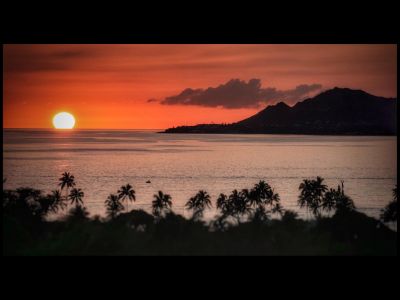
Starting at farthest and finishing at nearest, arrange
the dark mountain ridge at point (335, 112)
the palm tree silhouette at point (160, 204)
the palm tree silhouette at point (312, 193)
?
the dark mountain ridge at point (335, 112) → the palm tree silhouette at point (312, 193) → the palm tree silhouette at point (160, 204)

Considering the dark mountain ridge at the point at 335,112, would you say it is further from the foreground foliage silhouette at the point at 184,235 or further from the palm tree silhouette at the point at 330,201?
the foreground foliage silhouette at the point at 184,235

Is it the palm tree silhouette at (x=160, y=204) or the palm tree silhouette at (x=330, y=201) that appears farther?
the palm tree silhouette at (x=330, y=201)

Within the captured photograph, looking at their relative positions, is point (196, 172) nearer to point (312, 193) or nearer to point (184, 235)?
point (312, 193)

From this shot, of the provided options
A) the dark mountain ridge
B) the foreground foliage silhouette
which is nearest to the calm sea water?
the dark mountain ridge

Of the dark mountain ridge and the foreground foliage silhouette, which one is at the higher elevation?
the dark mountain ridge

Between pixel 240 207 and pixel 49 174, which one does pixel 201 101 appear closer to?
pixel 49 174

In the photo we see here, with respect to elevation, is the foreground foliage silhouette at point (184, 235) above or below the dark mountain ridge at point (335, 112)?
below

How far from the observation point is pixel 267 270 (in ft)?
36.1

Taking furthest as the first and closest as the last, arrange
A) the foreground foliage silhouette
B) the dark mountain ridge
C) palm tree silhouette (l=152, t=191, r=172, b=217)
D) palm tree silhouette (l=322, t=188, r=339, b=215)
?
the dark mountain ridge, palm tree silhouette (l=322, t=188, r=339, b=215), palm tree silhouette (l=152, t=191, r=172, b=217), the foreground foliage silhouette

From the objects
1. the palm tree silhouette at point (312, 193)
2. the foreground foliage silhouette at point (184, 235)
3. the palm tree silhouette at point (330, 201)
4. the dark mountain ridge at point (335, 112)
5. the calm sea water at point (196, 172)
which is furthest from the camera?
Result: the dark mountain ridge at point (335, 112)

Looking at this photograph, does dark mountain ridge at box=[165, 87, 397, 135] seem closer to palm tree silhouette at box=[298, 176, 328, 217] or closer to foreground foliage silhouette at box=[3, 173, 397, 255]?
palm tree silhouette at box=[298, 176, 328, 217]

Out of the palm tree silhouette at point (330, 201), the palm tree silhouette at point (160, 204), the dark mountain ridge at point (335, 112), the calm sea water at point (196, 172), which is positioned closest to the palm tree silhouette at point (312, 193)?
the palm tree silhouette at point (330, 201)

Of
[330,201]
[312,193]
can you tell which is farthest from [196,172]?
[330,201]
